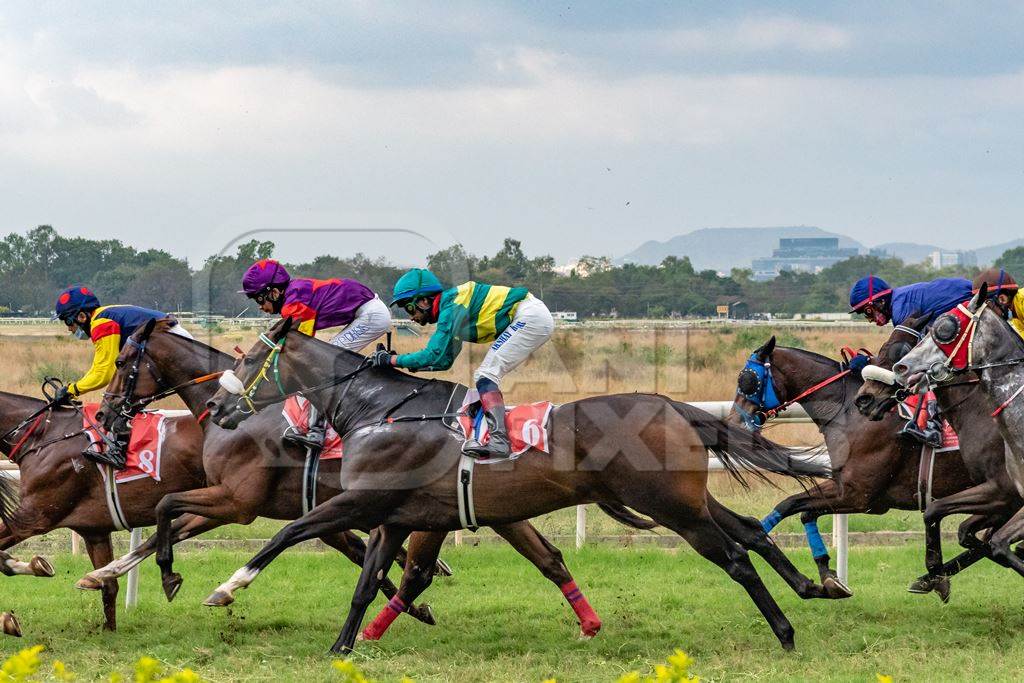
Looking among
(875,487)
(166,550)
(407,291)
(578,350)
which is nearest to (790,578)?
(875,487)

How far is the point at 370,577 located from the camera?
6293 millimetres

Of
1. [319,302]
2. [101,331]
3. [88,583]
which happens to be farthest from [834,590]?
[101,331]

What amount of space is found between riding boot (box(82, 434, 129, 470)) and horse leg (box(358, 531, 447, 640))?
172 centimetres

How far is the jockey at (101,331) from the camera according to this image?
22.9ft

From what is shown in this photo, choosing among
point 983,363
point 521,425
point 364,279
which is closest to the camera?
point 983,363

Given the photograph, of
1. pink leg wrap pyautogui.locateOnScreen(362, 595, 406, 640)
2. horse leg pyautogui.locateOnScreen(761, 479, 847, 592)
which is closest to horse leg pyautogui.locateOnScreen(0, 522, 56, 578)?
pink leg wrap pyautogui.locateOnScreen(362, 595, 406, 640)

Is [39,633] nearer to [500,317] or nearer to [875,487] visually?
[500,317]

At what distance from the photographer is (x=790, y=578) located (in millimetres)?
6465

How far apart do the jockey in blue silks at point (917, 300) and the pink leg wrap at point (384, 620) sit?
10.2ft

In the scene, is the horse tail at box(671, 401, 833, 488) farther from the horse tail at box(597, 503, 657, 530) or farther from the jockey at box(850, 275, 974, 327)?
the jockey at box(850, 275, 974, 327)

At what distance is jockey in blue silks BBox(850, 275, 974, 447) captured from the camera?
23.3ft

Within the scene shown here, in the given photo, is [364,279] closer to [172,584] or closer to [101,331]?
[101,331]

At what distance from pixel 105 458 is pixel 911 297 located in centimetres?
487

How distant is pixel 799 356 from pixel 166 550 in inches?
162
